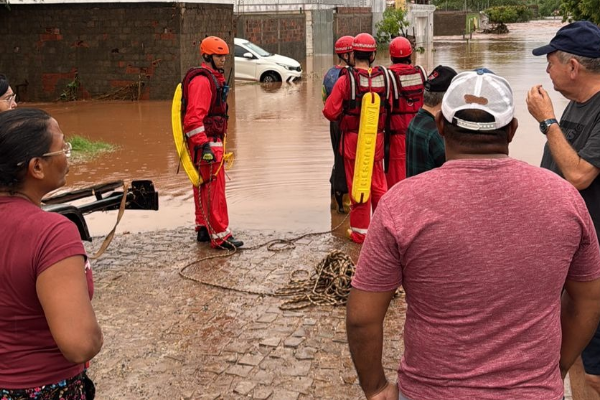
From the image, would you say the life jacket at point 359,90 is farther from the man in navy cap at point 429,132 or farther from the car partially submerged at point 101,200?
the man in navy cap at point 429,132

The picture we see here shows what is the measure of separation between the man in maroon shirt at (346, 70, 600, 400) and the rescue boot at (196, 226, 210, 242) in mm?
5535

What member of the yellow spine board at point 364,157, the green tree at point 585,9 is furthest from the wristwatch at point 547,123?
the green tree at point 585,9

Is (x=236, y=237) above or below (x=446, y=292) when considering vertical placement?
below

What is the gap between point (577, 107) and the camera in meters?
4.00

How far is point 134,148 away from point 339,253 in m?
7.99

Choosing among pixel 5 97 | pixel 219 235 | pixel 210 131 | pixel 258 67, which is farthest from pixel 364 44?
pixel 258 67

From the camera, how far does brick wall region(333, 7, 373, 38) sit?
42375 millimetres

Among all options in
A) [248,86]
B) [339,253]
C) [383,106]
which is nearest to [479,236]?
[339,253]

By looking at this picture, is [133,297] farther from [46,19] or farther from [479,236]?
[46,19]

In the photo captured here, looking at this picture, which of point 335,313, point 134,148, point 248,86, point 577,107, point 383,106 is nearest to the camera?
point 577,107

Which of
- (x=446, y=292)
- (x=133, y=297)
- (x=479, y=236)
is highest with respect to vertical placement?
(x=479, y=236)

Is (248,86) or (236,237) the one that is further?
(248,86)

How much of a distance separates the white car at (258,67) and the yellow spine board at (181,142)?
1804cm

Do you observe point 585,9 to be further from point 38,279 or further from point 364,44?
point 38,279
